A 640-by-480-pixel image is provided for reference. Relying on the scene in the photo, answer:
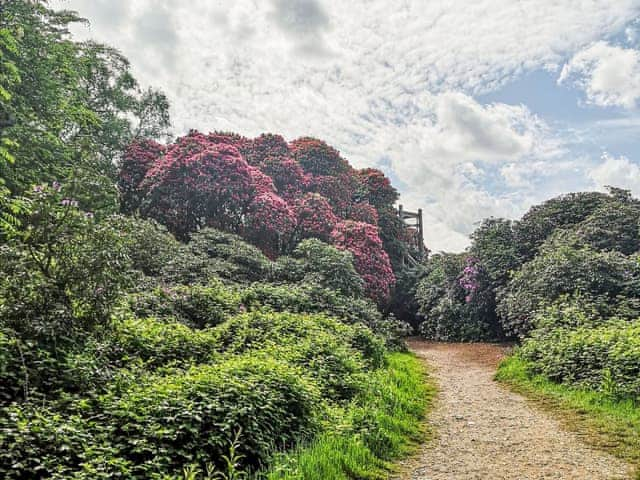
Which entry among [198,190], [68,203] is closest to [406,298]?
[198,190]

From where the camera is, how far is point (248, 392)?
474cm

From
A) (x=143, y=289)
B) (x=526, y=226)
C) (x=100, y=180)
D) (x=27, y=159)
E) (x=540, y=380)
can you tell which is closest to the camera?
(x=100, y=180)

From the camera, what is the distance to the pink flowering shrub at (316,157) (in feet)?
70.3

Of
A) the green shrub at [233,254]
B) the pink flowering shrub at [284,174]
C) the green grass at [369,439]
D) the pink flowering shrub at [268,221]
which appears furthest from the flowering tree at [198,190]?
the green grass at [369,439]

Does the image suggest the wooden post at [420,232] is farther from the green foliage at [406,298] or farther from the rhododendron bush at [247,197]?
the rhododendron bush at [247,197]

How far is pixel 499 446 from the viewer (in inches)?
211

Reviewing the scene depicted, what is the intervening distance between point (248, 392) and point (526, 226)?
44.8 feet

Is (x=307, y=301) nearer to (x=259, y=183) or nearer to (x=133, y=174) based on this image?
(x=259, y=183)

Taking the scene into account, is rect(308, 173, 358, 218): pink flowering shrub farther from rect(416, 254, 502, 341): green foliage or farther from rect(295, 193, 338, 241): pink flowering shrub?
rect(416, 254, 502, 341): green foliage

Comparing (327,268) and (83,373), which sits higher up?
(327,268)

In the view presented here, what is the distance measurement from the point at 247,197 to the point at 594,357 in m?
11.1

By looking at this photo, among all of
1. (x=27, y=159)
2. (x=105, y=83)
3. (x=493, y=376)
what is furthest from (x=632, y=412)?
→ (x=105, y=83)

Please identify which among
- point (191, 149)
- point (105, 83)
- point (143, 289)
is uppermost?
point (105, 83)

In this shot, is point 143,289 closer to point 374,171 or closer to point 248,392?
point 248,392
